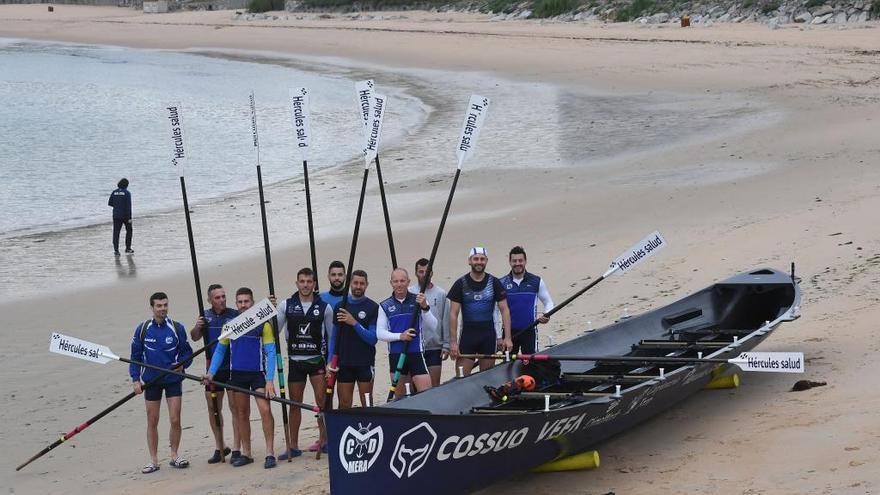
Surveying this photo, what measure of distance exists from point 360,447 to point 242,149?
66.5 feet

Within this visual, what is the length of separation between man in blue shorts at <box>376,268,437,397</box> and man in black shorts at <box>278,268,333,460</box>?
1.39 ft

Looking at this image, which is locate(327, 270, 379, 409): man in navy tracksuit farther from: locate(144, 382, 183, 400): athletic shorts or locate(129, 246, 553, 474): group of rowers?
locate(144, 382, 183, 400): athletic shorts

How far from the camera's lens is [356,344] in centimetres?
878

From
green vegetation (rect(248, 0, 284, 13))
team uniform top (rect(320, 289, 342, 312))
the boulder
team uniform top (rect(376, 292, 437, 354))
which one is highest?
green vegetation (rect(248, 0, 284, 13))

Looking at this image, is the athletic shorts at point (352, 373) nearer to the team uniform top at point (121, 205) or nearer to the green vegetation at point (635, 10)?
the team uniform top at point (121, 205)

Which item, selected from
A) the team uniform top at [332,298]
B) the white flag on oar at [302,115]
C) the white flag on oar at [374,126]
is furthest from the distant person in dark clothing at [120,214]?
the team uniform top at [332,298]

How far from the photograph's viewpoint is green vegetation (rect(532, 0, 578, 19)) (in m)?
47.4

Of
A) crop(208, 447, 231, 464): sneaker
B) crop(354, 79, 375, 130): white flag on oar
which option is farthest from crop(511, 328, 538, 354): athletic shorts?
crop(208, 447, 231, 464): sneaker

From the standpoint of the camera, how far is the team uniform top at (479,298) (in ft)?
29.8

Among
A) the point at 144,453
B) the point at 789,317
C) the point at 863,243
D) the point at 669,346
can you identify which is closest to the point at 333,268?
the point at 144,453

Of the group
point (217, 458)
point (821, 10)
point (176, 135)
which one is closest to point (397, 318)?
point (217, 458)

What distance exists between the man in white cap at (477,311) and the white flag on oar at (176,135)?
245 centimetres

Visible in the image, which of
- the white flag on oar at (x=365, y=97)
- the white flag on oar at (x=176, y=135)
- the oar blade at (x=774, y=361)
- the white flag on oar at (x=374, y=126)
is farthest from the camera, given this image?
the white flag on oar at (x=365, y=97)

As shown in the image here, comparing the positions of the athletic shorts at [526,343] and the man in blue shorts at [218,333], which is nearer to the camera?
the man in blue shorts at [218,333]
